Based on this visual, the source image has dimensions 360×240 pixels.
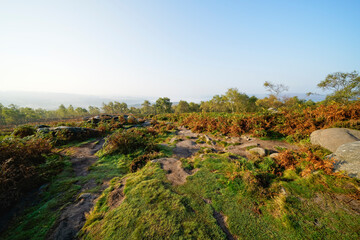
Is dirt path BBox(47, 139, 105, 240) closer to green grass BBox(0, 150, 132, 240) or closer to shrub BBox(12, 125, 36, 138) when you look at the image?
green grass BBox(0, 150, 132, 240)

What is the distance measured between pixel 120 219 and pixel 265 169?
17.7ft

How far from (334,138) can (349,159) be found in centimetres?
212

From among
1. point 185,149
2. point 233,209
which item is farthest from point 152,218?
point 185,149

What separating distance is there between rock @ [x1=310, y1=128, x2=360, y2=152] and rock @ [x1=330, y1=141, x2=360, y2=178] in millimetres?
899

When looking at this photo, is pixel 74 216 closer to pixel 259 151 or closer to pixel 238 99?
pixel 259 151

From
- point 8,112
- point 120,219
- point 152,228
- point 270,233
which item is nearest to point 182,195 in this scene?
point 152,228

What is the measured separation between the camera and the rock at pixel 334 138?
540 cm

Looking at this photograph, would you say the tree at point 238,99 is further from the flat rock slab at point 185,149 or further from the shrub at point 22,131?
the shrub at point 22,131

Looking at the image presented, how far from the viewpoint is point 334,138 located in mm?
5676

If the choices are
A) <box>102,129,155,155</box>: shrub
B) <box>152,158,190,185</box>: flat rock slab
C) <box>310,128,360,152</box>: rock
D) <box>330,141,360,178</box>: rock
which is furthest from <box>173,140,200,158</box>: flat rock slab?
<box>310,128,360,152</box>: rock

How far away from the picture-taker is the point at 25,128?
38.6 ft

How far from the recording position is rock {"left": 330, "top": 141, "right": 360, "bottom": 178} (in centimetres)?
383

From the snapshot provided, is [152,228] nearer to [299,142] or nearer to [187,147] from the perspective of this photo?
[187,147]

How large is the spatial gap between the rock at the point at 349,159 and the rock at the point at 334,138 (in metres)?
0.90
